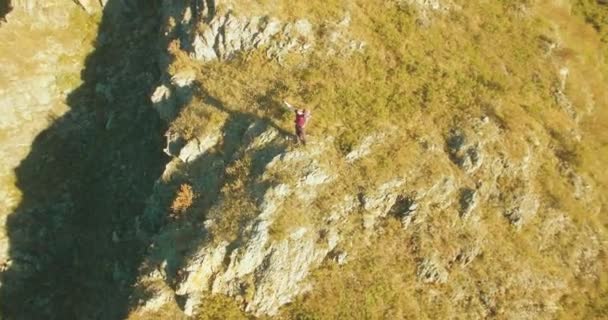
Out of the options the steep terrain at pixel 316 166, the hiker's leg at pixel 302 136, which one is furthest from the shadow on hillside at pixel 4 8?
the hiker's leg at pixel 302 136

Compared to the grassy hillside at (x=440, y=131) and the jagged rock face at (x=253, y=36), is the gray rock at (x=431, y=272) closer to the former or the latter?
the grassy hillside at (x=440, y=131)

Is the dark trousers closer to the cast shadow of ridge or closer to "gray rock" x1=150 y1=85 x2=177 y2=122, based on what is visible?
"gray rock" x1=150 y1=85 x2=177 y2=122

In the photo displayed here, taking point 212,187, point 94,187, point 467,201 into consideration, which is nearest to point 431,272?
point 467,201

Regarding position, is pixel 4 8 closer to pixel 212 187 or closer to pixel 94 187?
pixel 94 187

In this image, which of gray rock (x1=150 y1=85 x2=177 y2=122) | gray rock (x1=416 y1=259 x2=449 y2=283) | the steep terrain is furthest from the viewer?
gray rock (x1=150 y1=85 x2=177 y2=122)

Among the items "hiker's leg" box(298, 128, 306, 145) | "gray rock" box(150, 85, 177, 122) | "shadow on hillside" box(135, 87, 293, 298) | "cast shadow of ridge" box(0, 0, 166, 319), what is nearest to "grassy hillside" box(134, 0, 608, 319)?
"shadow on hillside" box(135, 87, 293, 298)

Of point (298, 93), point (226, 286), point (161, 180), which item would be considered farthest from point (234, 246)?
point (298, 93)

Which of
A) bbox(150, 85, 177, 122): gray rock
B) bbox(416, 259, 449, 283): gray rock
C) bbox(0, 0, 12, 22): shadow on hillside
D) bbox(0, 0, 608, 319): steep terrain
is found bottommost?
bbox(416, 259, 449, 283): gray rock
